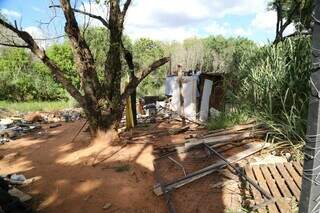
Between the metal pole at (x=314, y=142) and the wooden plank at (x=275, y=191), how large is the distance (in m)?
1.67

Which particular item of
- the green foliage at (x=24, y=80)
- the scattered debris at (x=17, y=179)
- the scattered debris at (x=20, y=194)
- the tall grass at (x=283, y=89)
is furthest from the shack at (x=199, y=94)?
the green foliage at (x=24, y=80)

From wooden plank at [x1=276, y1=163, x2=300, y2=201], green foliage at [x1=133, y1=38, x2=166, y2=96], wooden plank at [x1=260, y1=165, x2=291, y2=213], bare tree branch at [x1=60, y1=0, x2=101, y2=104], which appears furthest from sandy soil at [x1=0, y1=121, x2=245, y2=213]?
green foliage at [x1=133, y1=38, x2=166, y2=96]

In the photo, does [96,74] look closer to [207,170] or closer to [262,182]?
[207,170]

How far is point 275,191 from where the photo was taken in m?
4.46

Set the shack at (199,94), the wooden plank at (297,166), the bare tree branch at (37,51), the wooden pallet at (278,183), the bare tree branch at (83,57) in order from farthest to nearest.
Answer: the shack at (199,94), the bare tree branch at (83,57), the bare tree branch at (37,51), the wooden plank at (297,166), the wooden pallet at (278,183)

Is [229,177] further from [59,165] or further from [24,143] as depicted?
[24,143]

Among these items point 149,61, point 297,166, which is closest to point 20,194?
point 297,166

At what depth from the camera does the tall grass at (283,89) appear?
222 inches

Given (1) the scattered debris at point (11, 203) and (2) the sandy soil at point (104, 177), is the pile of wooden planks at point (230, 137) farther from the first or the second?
(1) the scattered debris at point (11, 203)

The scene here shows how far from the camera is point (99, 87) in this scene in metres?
8.09

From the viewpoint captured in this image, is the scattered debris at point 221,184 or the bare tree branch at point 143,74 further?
the bare tree branch at point 143,74

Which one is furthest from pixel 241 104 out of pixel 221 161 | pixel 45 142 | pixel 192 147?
pixel 45 142

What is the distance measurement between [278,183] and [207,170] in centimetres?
117

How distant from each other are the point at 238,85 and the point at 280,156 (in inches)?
142
